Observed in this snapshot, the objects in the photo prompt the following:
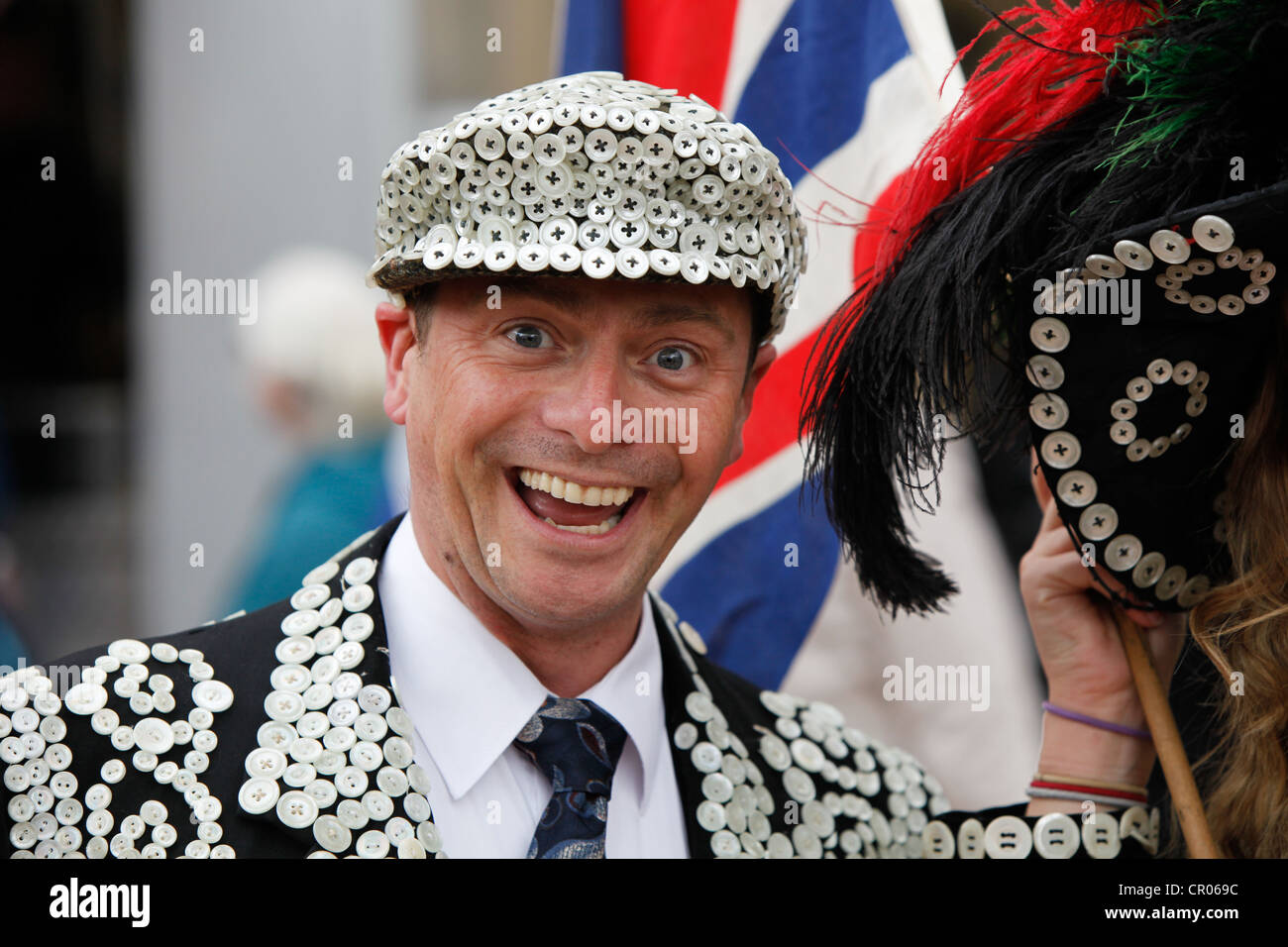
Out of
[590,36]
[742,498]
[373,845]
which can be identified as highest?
[590,36]

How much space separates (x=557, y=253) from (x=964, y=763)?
1.54 m

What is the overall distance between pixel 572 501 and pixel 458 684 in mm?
296

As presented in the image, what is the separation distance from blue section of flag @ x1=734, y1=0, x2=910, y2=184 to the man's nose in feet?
3.33

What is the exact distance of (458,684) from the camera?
194cm

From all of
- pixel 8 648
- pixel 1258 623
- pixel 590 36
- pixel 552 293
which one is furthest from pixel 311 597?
pixel 8 648

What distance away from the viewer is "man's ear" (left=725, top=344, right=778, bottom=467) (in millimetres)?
2061

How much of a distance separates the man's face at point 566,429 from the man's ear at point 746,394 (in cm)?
9

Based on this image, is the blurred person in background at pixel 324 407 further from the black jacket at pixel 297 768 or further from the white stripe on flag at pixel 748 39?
the black jacket at pixel 297 768

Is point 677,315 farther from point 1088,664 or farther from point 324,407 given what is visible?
point 324,407

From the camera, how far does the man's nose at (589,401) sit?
1.85 m

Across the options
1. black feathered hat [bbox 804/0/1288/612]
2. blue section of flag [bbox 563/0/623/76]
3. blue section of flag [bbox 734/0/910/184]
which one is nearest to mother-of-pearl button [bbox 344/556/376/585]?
black feathered hat [bbox 804/0/1288/612]
